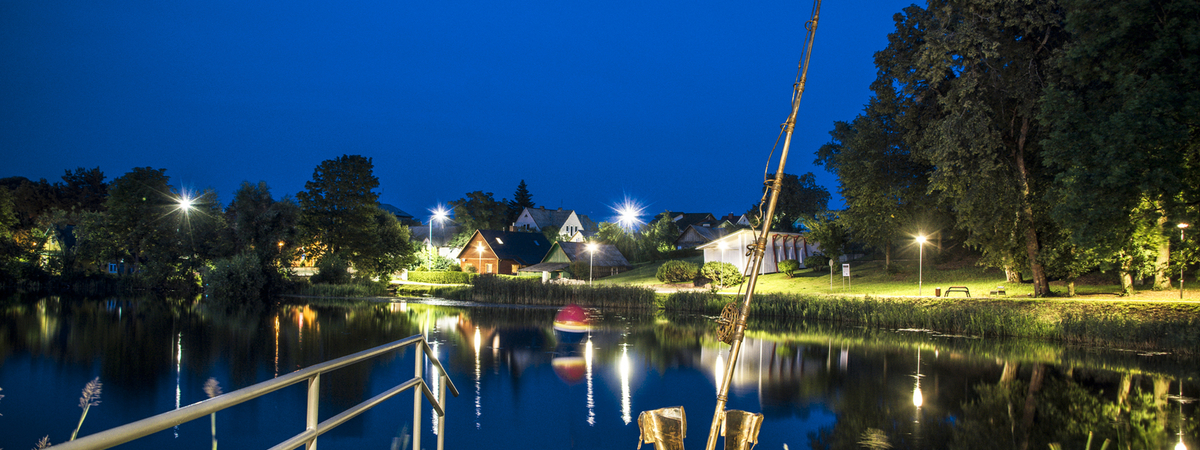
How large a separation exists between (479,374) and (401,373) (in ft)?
7.34

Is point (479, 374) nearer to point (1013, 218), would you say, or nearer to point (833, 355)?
point (833, 355)

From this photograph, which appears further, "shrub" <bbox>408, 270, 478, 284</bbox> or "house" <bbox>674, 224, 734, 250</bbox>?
"house" <bbox>674, 224, 734, 250</bbox>

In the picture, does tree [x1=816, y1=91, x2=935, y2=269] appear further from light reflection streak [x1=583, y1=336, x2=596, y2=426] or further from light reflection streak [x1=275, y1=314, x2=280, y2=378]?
light reflection streak [x1=275, y1=314, x2=280, y2=378]

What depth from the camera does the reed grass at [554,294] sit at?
37.3 metres

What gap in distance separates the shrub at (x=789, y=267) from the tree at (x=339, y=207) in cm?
2932

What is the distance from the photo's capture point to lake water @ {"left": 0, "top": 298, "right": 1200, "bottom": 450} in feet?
41.0

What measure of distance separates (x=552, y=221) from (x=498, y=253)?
40.2 metres

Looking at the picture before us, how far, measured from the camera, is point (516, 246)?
6681 centimetres

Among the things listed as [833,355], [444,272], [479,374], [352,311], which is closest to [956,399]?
[833,355]

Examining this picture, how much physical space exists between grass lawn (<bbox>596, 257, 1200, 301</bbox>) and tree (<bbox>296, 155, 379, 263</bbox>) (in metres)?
20.2

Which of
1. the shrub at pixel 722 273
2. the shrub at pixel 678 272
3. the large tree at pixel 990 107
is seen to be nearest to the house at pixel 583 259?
the shrub at pixel 678 272

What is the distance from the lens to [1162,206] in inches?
906

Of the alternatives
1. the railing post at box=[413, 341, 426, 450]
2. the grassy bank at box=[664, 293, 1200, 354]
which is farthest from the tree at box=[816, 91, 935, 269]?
the railing post at box=[413, 341, 426, 450]

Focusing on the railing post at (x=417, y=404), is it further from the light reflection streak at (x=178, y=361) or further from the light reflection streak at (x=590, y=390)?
the light reflection streak at (x=178, y=361)
